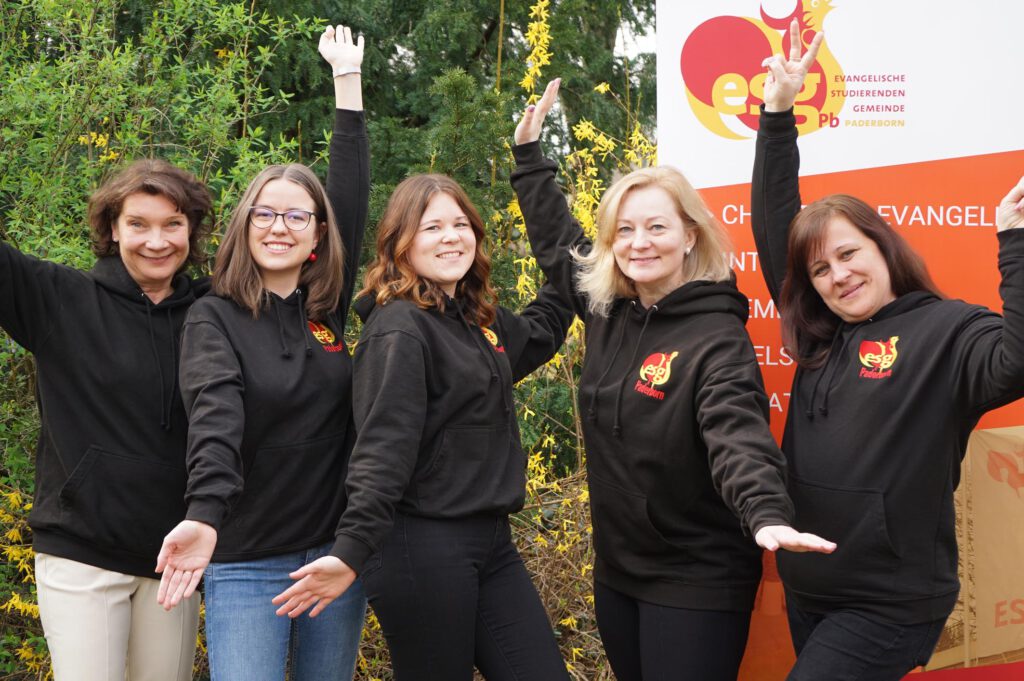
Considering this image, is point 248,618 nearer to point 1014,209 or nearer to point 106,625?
point 106,625

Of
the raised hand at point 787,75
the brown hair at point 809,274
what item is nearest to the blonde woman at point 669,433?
the brown hair at point 809,274

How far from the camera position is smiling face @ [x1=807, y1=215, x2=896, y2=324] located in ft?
9.33

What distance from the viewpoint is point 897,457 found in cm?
268

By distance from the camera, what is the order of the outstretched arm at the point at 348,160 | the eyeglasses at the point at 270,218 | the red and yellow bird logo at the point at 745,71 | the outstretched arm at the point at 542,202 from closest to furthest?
the eyeglasses at the point at 270,218 → the outstretched arm at the point at 348,160 → the outstretched arm at the point at 542,202 → the red and yellow bird logo at the point at 745,71

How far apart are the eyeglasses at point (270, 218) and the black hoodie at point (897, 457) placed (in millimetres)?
1493

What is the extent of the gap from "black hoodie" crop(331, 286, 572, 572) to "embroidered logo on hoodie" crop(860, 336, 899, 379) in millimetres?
943

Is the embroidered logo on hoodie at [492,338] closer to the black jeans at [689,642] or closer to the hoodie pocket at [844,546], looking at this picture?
the black jeans at [689,642]

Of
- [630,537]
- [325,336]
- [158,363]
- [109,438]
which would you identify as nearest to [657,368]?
[630,537]

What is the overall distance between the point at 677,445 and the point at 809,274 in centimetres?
62

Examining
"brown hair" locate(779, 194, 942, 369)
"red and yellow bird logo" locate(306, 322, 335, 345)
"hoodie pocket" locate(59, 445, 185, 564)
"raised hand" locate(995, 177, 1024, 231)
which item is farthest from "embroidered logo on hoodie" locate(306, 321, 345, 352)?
"raised hand" locate(995, 177, 1024, 231)

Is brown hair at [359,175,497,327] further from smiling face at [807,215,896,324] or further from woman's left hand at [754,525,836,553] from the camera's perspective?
woman's left hand at [754,525,836,553]

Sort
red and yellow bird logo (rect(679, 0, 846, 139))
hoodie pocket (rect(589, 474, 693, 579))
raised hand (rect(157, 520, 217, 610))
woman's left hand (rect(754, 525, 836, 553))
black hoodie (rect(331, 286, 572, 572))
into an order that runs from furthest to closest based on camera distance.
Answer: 1. red and yellow bird logo (rect(679, 0, 846, 139))
2. hoodie pocket (rect(589, 474, 693, 579))
3. black hoodie (rect(331, 286, 572, 572))
4. raised hand (rect(157, 520, 217, 610))
5. woman's left hand (rect(754, 525, 836, 553))

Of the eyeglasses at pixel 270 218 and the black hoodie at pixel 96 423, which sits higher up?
the eyeglasses at pixel 270 218

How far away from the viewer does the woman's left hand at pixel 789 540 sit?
2303 mm
